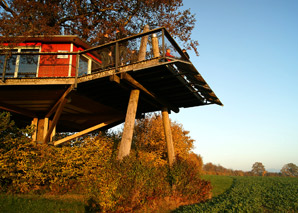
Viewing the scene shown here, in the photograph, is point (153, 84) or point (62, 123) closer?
point (153, 84)

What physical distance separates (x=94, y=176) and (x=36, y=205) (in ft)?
6.49

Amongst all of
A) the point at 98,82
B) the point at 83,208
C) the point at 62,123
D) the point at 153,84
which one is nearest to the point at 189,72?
the point at 153,84

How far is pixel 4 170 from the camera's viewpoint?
863 centimetres

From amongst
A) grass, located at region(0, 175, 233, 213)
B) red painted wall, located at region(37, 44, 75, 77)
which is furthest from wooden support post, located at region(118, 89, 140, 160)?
red painted wall, located at region(37, 44, 75, 77)

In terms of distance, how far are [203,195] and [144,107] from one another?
211 inches

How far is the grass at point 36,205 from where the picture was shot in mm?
6546

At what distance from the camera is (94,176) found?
6863mm

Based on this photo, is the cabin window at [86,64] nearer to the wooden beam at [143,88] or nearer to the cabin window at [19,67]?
the cabin window at [19,67]

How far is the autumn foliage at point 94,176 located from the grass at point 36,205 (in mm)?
456

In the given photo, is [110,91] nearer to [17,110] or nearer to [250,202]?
[17,110]

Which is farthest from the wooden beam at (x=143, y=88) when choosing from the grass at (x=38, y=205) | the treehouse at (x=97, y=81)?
the grass at (x=38, y=205)

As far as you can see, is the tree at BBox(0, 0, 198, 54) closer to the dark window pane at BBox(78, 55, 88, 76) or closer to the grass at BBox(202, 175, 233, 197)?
the dark window pane at BBox(78, 55, 88, 76)

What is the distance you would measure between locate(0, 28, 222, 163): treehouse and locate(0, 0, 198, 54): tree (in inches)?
173

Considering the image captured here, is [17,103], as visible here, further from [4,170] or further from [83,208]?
[83,208]
